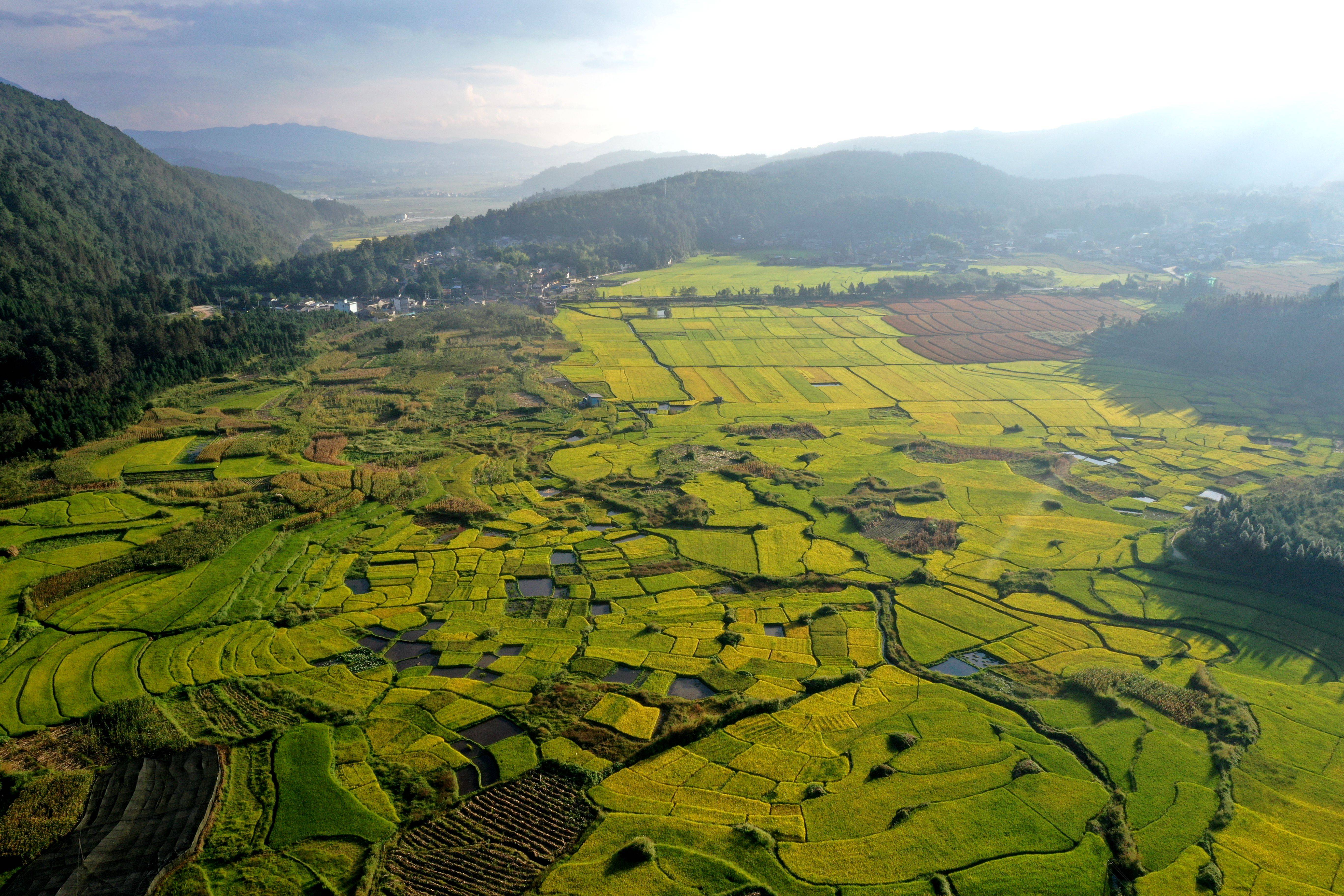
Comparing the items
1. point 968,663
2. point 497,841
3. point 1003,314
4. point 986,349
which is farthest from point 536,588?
point 1003,314

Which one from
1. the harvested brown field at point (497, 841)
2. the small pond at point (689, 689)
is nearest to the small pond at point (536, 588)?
the small pond at point (689, 689)

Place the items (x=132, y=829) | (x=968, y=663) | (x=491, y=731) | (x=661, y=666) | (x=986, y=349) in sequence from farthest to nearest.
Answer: (x=986, y=349)
(x=968, y=663)
(x=661, y=666)
(x=491, y=731)
(x=132, y=829)

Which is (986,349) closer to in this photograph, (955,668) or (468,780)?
(955,668)

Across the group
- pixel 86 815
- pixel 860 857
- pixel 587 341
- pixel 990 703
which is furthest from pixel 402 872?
pixel 587 341

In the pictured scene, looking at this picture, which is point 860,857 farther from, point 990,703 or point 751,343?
point 751,343

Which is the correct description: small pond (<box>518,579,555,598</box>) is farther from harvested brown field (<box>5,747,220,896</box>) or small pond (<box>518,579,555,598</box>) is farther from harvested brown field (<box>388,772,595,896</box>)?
harvested brown field (<box>5,747,220,896</box>)

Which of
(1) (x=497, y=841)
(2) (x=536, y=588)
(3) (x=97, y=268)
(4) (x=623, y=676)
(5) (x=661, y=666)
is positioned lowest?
(1) (x=497, y=841)

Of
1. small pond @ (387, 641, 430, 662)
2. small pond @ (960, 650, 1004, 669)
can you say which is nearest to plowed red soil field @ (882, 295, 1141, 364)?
small pond @ (960, 650, 1004, 669)
